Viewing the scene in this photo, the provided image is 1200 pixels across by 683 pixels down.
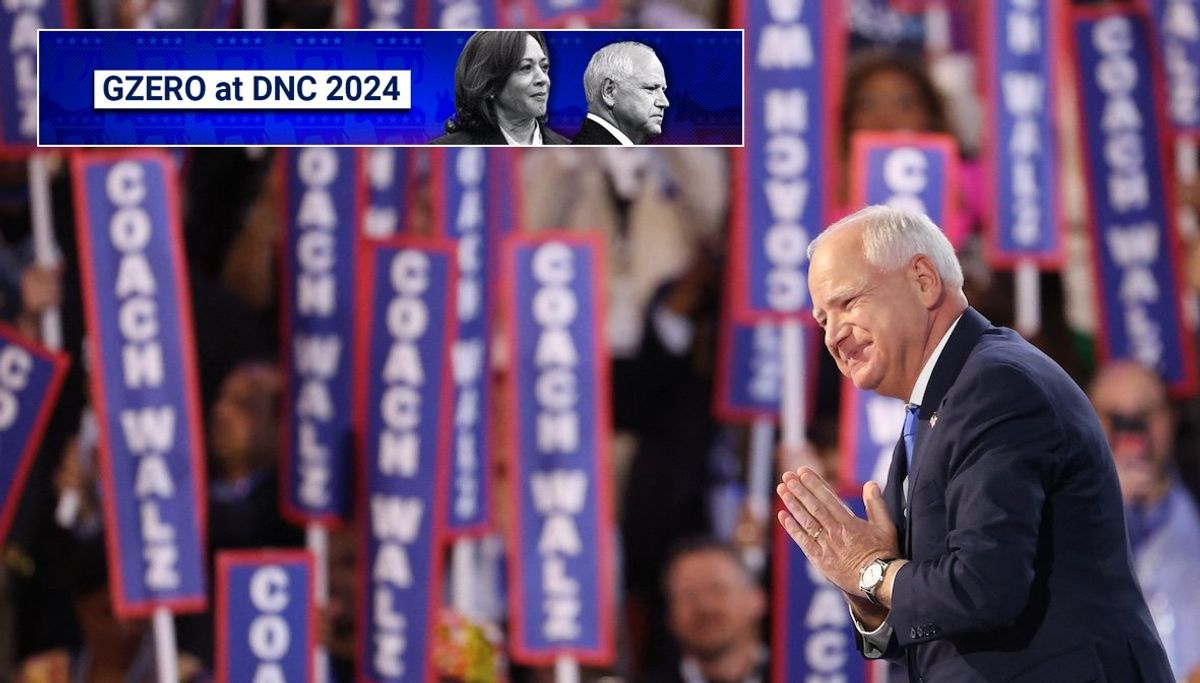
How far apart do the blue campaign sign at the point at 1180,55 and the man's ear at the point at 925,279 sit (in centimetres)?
301

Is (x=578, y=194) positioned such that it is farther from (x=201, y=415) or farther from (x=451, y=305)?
(x=201, y=415)

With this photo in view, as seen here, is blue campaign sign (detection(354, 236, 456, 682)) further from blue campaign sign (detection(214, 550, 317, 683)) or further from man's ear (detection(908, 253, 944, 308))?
man's ear (detection(908, 253, 944, 308))

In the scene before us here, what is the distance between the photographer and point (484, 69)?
11.5 ft

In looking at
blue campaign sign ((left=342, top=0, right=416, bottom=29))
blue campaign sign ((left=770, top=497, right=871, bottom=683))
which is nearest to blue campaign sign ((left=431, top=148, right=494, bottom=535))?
blue campaign sign ((left=342, top=0, right=416, bottom=29))

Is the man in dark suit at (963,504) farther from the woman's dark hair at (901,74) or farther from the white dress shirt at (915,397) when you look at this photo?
the woman's dark hair at (901,74)

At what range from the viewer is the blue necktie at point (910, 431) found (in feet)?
5.43

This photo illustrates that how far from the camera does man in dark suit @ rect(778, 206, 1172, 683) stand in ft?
4.83

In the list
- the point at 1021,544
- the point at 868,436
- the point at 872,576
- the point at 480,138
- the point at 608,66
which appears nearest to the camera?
the point at 1021,544

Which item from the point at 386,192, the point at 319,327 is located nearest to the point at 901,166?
the point at 386,192

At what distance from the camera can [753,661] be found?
4172mm

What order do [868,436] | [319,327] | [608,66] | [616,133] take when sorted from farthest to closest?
[319,327] → [868,436] → [616,133] → [608,66]

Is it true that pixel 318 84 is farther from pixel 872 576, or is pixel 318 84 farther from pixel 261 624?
pixel 872 576

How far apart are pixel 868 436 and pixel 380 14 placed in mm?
1799

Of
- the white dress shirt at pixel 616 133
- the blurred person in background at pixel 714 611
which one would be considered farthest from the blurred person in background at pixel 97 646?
the white dress shirt at pixel 616 133
